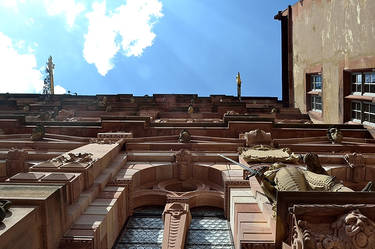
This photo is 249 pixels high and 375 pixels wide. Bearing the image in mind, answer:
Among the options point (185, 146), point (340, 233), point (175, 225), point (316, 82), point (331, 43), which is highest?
point (331, 43)

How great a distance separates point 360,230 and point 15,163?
39.9 ft

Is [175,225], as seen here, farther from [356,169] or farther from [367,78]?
[367,78]

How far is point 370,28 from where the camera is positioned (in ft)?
54.3

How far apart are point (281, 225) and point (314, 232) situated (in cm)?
91

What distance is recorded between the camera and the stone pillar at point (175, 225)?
808 centimetres

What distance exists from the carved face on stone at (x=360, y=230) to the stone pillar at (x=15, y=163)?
1174 cm

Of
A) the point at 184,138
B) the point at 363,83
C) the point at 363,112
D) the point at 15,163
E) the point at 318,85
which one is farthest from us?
the point at 318,85

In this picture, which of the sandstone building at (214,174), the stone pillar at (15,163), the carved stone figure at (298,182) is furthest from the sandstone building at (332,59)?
the stone pillar at (15,163)

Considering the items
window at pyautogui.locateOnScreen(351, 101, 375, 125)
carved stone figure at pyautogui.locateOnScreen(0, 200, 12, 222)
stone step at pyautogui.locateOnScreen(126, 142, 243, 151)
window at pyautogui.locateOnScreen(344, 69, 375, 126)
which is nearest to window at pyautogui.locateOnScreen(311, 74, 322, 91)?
window at pyautogui.locateOnScreen(344, 69, 375, 126)

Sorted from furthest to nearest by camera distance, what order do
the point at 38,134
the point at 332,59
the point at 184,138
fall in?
the point at 332,59 < the point at 38,134 < the point at 184,138

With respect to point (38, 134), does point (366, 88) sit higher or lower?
higher

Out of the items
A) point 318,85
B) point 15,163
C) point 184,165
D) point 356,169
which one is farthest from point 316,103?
point 15,163

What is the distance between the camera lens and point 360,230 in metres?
5.21

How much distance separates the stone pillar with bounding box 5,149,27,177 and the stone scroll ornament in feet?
36.0
